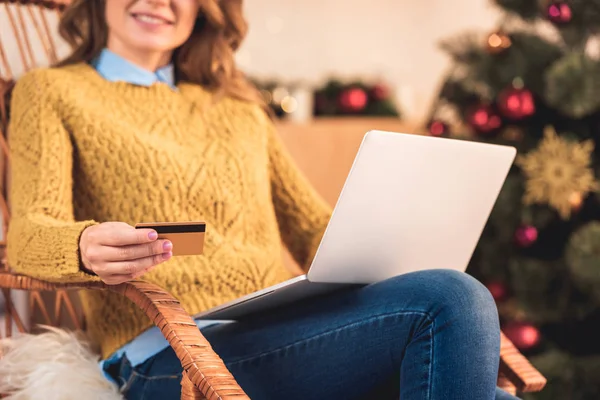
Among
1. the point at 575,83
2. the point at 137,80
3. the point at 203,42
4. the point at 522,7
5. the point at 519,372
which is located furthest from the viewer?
the point at 522,7

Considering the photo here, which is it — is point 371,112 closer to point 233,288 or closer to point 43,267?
point 233,288

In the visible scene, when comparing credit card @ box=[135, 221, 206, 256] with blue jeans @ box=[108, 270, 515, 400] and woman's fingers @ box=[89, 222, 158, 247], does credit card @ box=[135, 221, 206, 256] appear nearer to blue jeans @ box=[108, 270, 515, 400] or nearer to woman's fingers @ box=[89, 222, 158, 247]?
woman's fingers @ box=[89, 222, 158, 247]

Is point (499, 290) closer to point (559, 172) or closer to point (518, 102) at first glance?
point (559, 172)

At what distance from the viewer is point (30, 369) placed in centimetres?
96

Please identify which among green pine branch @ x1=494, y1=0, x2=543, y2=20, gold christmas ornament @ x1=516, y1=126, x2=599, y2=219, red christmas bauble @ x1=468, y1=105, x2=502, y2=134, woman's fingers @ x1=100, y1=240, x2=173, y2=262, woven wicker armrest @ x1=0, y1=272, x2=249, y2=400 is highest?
green pine branch @ x1=494, y1=0, x2=543, y2=20

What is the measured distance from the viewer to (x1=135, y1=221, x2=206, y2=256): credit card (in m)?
0.75

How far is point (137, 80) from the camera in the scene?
1.16 m

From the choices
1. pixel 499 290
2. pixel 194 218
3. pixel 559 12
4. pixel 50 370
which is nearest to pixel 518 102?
pixel 559 12

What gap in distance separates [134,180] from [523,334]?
3.21 feet

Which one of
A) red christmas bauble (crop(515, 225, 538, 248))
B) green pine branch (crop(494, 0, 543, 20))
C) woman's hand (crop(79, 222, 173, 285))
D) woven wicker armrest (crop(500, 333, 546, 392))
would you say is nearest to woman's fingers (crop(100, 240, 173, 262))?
woman's hand (crop(79, 222, 173, 285))

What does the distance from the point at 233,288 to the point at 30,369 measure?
0.30 m

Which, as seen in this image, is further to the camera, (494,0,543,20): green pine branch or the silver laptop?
(494,0,543,20): green pine branch

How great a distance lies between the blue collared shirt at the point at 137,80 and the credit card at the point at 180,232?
29 cm

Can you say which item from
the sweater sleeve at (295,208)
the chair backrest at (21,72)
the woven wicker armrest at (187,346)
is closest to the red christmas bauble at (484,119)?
the sweater sleeve at (295,208)
